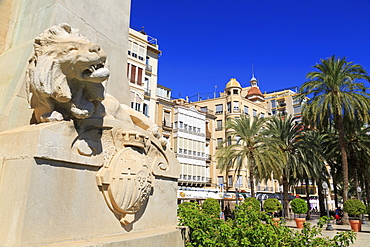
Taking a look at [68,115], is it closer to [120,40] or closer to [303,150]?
[120,40]

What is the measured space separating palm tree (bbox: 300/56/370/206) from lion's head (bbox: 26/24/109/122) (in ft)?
67.7

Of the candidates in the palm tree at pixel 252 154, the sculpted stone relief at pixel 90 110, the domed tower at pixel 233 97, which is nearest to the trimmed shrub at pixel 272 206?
the palm tree at pixel 252 154

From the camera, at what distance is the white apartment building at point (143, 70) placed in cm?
3152

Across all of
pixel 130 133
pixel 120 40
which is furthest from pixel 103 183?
pixel 120 40

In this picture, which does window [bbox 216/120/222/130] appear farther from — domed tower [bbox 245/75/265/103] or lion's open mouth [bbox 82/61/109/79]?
lion's open mouth [bbox 82/61/109/79]

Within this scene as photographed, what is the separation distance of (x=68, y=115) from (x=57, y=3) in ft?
6.05

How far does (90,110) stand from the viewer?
3438mm

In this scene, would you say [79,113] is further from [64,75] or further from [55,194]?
[55,194]

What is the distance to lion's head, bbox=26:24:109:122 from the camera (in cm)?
313

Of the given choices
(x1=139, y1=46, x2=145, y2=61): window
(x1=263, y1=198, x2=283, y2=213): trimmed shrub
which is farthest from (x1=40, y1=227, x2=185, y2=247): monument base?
(x1=139, y1=46, x2=145, y2=61): window

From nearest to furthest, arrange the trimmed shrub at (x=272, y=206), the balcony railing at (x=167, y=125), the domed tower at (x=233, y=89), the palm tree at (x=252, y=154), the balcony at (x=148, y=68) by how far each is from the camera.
Answer: the trimmed shrub at (x=272, y=206) < the palm tree at (x=252, y=154) < the balcony at (x=148, y=68) < the balcony railing at (x=167, y=125) < the domed tower at (x=233, y=89)

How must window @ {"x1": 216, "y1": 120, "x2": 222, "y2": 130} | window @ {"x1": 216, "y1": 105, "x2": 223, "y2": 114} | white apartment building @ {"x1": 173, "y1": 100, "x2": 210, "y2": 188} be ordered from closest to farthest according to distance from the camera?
1. white apartment building @ {"x1": 173, "y1": 100, "x2": 210, "y2": 188}
2. window @ {"x1": 216, "y1": 120, "x2": 222, "y2": 130}
3. window @ {"x1": 216, "y1": 105, "x2": 223, "y2": 114}

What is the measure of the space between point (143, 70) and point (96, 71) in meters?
30.3

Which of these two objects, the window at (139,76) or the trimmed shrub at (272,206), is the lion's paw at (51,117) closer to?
the trimmed shrub at (272,206)
